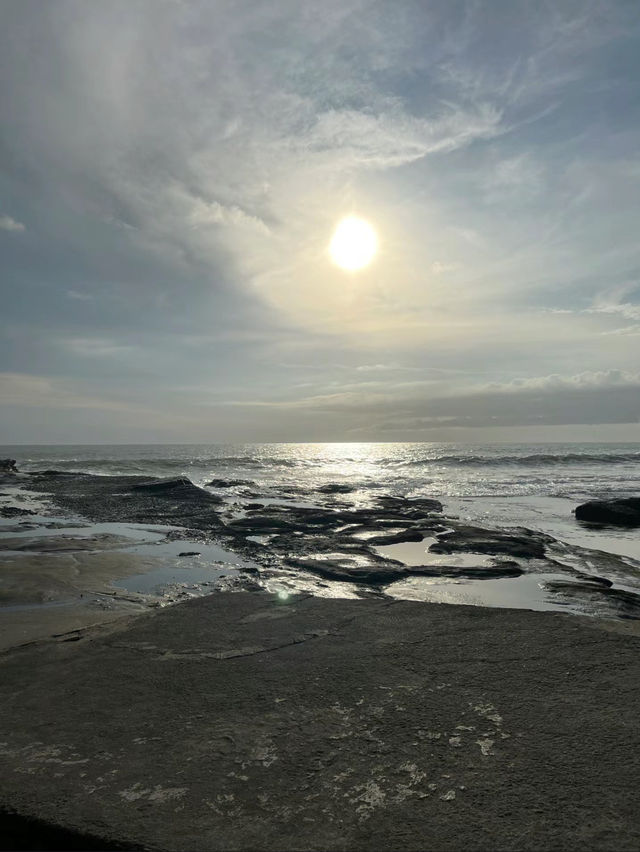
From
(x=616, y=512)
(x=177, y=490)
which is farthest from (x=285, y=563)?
(x=177, y=490)

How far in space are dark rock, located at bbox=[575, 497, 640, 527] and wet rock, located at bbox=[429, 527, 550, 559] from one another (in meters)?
4.57

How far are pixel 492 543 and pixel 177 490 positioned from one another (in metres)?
16.3

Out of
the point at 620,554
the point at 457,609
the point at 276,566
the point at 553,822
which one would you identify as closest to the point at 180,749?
the point at 553,822

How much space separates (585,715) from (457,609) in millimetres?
2159

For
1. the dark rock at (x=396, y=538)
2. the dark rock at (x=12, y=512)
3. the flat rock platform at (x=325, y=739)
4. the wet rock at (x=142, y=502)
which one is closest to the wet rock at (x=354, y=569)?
the dark rock at (x=396, y=538)

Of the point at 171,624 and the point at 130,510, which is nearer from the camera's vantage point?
the point at 171,624

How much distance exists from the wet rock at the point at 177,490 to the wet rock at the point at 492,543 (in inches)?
459

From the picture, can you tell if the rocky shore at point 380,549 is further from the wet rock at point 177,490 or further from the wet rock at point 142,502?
the wet rock at point 177,490

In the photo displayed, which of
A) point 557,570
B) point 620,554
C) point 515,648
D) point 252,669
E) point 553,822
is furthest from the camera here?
point 620,554

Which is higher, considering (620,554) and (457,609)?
(457,609)

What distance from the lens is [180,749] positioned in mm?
2879

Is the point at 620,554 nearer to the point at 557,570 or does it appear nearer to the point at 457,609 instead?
the point at 557,570

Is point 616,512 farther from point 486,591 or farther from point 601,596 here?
point 486,591

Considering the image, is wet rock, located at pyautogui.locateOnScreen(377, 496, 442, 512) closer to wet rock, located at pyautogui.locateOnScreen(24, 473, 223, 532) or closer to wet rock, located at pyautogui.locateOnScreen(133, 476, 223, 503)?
wet rock, located at pyautogui.locateOnScreen(24, 473, 223, 532)
